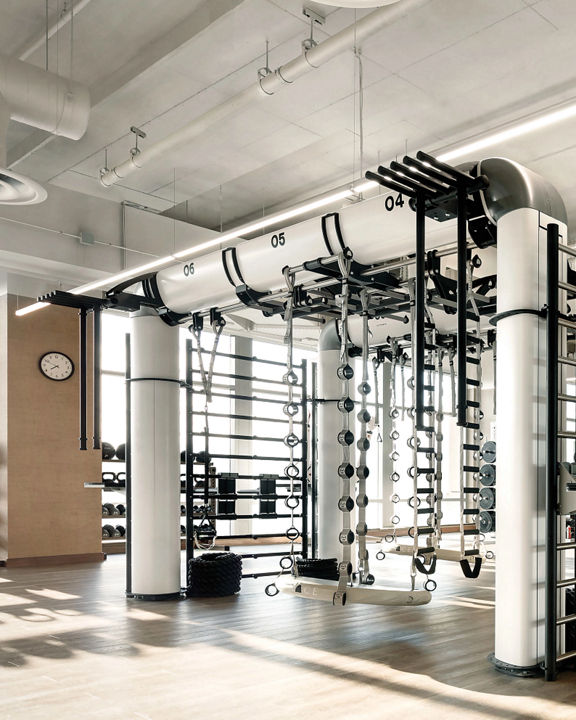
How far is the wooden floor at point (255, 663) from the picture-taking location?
3646 millimetres

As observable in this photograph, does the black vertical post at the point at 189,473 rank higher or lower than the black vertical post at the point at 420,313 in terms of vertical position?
lower

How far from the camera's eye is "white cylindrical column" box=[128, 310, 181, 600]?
22.6 feet

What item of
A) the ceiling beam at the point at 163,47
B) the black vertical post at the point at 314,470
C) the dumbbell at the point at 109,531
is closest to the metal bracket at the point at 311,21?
the ceiling beam at the point at 163,47

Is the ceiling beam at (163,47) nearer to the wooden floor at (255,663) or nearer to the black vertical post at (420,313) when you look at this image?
the black vertical post at (420,313)

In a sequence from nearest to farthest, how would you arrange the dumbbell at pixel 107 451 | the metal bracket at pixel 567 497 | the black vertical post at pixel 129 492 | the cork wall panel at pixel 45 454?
1. the metal bracket at pixel 567 497
2. the black vertical post at pixel 129 492
3. the cork wall panel at pixel 45 454
4. the dumbbell at pixel 107 451

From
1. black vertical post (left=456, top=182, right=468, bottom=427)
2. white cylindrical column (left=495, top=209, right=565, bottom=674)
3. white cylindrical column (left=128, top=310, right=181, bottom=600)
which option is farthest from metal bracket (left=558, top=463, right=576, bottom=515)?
white cylindrical column (left=128, top=310, right=181, bottom=600)

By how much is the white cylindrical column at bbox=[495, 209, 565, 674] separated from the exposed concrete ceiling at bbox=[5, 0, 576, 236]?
103 inches

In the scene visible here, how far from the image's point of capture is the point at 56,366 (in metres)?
10.8

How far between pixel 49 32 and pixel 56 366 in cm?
535

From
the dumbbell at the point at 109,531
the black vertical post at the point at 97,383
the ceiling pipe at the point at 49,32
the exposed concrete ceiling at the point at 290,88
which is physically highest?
the ceiling pipe at the point at 49,32

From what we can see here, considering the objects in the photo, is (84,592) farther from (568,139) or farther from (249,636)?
(568,139)

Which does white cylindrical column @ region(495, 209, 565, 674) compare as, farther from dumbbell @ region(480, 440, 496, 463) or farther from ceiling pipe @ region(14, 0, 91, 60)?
ceiling pipe @ region(14, 0, 91, 60)

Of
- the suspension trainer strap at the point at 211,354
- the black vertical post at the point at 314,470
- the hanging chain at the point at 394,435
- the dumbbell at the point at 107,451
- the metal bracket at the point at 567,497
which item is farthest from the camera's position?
the dumbbell at the point at 107,451

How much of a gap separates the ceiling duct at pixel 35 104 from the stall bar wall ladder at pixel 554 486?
3696 millimetres
